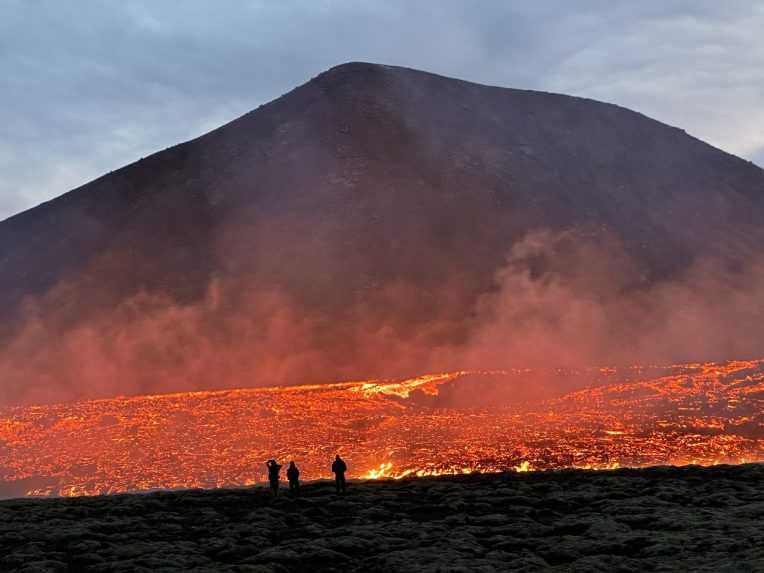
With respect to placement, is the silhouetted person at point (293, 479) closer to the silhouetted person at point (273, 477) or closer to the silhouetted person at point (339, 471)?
the silhouetted person at point (273, 477)

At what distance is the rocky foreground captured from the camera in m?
16.6

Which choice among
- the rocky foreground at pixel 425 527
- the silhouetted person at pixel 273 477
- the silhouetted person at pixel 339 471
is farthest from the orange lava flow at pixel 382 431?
the rocky foreground at pixel 425 527

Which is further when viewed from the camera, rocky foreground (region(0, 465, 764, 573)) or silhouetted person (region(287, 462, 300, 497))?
silhouetted person (region(287, 462, 300, 497))

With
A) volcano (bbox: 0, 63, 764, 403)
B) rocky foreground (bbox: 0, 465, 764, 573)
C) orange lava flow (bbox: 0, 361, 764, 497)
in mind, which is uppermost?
volcano (bbox: 0, 63, 764, 403)

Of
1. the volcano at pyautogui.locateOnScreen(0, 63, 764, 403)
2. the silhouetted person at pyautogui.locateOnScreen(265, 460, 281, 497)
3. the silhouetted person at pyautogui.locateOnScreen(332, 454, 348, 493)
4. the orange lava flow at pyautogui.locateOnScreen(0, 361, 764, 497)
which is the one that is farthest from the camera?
the volcano at pyautogui.locateOnScreen(0, 63, 764, 403)

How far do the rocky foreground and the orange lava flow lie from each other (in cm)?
1109

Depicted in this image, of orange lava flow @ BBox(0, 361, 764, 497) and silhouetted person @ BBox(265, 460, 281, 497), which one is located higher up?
orange lava flow @ BBox(0, 361, 764, 497)

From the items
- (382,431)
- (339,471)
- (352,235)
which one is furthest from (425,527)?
(352,235)

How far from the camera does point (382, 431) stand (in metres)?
52.5

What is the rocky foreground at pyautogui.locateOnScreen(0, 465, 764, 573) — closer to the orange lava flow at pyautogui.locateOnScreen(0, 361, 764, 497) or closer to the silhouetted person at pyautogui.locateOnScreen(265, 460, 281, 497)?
the silhouetted person at pyautogui.locateOnScreen(265, 460, 281, 497)

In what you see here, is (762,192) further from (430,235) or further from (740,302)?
(430,235)

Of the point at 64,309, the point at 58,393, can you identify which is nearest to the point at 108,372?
the point at 58,393

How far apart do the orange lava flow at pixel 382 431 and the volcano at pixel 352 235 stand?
682 cm

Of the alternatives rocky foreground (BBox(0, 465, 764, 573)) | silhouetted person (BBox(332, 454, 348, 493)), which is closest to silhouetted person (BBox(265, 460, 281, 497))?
rocky foreground (BBox(0, 465, 764, 573))
